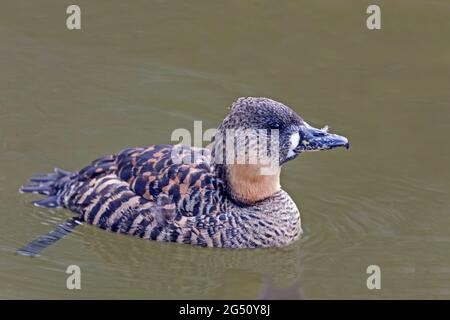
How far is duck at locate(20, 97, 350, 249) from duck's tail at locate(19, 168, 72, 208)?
42cm

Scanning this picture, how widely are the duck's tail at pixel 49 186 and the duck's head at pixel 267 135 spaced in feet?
5.51

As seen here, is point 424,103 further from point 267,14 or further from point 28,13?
point 28,13

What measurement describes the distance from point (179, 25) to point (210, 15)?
1.45 feet

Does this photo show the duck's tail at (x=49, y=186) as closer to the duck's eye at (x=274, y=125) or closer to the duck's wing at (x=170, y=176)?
the duck's wing at (x=170, y=176)

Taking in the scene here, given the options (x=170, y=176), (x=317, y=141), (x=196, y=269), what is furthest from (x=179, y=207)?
(x=317, y=141)

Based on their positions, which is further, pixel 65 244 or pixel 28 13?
pixel 28 13

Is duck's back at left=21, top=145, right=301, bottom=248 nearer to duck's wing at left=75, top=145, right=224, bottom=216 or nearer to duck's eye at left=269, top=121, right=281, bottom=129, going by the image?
duck's wing at left=75, top=145, right=224, bottom=216

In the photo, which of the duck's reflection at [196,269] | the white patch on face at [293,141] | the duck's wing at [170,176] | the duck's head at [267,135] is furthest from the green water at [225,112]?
the white patch on face at [293,141]

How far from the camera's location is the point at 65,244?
8602 mm

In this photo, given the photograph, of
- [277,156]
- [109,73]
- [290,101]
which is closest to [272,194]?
[277,156]

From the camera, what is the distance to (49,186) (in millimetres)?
9500

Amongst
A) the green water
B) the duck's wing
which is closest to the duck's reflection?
the green water

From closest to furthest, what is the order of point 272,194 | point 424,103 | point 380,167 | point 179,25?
point 272,194, point 380,167, point 424,103, point 179,25

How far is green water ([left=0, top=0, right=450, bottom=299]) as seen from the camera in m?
8.27
